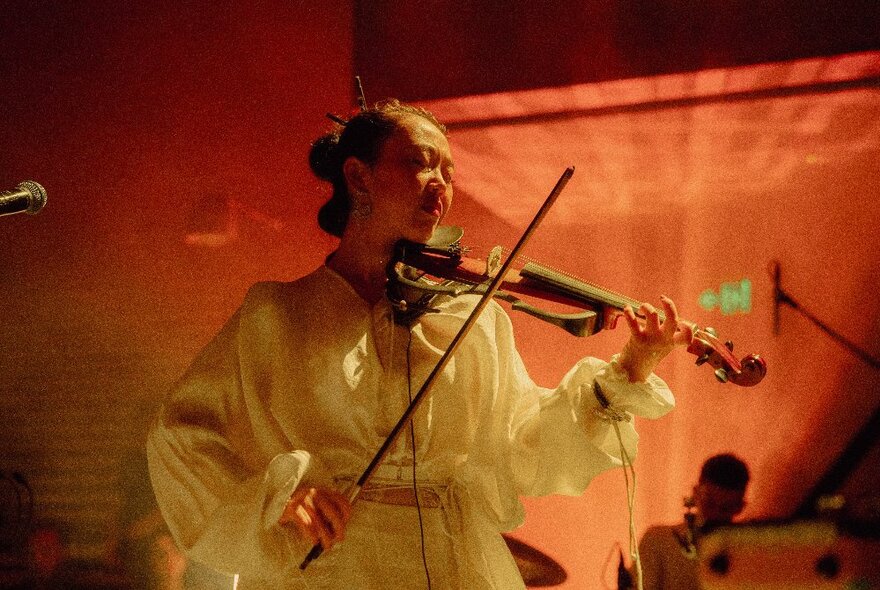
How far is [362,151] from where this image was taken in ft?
5.16

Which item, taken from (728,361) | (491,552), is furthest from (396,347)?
(728,361)

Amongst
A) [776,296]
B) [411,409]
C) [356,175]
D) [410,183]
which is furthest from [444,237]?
[776,296]

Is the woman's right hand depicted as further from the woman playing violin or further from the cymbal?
the cymbal

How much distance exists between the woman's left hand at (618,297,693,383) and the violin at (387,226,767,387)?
0.04m

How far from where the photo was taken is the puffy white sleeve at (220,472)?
3.95 ft

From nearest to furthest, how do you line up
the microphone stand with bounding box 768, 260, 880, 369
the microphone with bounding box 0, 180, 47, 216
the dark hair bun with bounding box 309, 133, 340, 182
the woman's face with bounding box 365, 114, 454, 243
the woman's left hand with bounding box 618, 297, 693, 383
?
the microphone with bounding box 0, 180, 47, 216, the woman's left hand with bounding box 618, 297, 693, 383, the woman's face with bounding box 365, 114, 454, 243, the dark hair bun with bounding box 309, 133, 340, 182, the microphone stand with bounding box 768, 260, 880, 369

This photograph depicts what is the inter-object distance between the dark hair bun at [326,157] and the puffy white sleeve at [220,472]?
40cm

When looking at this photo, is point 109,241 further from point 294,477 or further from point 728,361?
point 728,361

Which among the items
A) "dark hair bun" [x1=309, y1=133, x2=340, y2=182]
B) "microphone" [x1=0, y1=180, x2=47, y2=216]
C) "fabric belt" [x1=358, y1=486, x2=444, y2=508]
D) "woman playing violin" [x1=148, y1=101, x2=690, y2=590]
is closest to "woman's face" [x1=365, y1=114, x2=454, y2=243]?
"woman playing violin" [x1=148, y1=101, x2=690, y2=590]

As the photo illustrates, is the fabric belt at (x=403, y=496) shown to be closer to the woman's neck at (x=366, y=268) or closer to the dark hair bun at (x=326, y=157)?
the woman's neck at (x=366, y=268)

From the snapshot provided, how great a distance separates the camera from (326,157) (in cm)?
166

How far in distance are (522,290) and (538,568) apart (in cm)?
111

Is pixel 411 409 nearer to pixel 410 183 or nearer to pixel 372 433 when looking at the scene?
Result: pixel 372 433

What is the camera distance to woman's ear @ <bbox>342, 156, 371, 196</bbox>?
157cm
